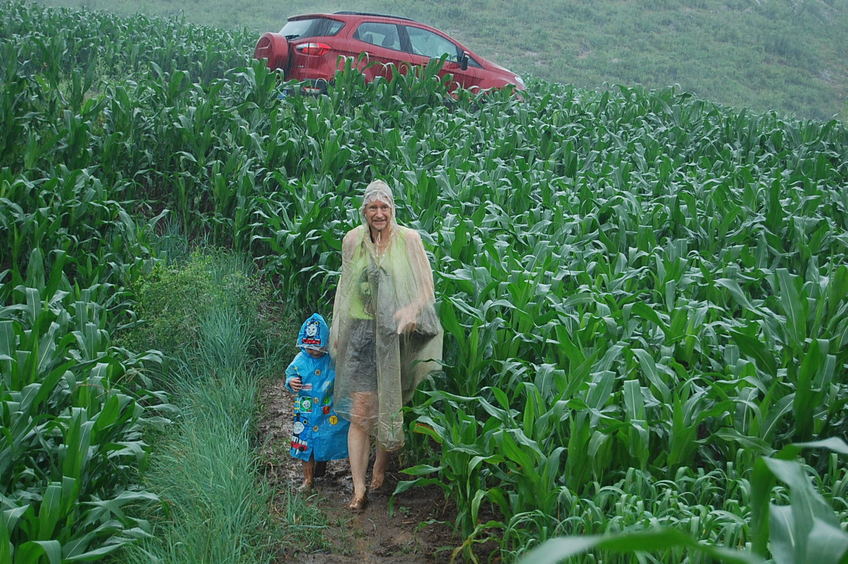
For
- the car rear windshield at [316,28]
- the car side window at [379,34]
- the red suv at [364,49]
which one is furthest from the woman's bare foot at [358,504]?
the car side window at [379,34]

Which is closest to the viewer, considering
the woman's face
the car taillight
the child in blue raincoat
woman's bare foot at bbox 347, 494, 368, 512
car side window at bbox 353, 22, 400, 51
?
the woman's face

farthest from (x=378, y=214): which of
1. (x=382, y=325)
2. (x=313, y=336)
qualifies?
(x=313, y=336)

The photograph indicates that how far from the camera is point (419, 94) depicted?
12.9 meters

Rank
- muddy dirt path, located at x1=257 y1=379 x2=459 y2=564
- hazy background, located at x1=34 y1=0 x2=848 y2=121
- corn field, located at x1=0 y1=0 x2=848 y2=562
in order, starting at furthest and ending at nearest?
1. hazy background, located at x1=34 y1=0 x2=848 y2=121
2. muddy dirt path, located at x1=257 y1=379 x2=459 y2=564
3. corn field, located at x1=0 y1=0 x2=848 y2=562

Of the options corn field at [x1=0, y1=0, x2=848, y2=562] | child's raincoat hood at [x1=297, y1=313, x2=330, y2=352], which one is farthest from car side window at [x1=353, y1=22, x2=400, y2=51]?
child's raincoat hood at [x1=297, y1=313, x2=330, y2=352]

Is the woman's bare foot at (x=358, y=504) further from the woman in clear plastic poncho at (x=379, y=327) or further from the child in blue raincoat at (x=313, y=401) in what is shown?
the child in blue raincoat at (x=313, y=401)

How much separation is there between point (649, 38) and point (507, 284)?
130 feet

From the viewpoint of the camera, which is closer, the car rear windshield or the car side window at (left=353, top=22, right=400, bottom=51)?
the car rear windshield

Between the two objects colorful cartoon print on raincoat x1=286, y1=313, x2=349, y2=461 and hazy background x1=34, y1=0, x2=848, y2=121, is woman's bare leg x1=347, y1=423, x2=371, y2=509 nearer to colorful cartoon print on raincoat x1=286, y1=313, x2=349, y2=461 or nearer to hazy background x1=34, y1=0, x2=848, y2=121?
colorful cartoon print on raincoat x1=286, y1=313, x2=349, y2=461

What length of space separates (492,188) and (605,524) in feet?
17.1

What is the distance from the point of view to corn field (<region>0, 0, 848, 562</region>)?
4156mm

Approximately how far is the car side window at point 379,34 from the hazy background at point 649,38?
62.4ft

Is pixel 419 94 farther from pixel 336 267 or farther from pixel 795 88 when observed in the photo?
pixel 795 88

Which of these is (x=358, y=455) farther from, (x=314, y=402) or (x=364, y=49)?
(x=364, y=49)
